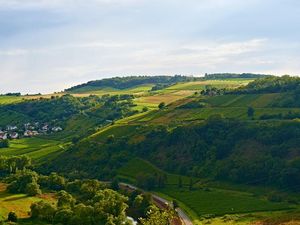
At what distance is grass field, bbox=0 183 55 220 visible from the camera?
12056cm

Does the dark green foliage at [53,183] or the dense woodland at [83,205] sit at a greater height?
the dense woodland at [83,205]

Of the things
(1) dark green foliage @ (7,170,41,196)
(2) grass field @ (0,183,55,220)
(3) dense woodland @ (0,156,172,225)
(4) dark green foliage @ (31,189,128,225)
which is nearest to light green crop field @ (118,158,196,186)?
(3) dense woodland @ (0,156,172,225)

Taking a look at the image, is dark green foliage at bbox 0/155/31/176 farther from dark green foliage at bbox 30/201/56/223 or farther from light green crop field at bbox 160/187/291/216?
dark green foliage at bbox 30/201/56/223

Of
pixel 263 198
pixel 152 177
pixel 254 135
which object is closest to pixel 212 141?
pixel 254 135

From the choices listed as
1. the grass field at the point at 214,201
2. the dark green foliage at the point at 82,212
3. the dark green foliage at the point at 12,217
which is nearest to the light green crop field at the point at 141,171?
the grass field at the point at 214,201

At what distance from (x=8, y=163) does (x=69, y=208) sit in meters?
75.9

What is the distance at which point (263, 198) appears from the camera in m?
146

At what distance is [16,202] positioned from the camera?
134m

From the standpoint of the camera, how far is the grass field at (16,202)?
396 feet

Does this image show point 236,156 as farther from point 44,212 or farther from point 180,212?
point 44,212

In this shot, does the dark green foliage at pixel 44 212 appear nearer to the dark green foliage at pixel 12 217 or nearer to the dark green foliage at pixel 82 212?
the dark green foliage at pixel 82 212

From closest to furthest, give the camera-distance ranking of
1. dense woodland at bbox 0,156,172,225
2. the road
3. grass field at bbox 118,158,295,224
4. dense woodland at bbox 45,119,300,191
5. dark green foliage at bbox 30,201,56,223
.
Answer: dense woodland at bbox 0,156,172,225 < dark green foliage at bbox 30,201,56,223 < the road < grass field at bbox 118,158,295,224 < dense woodland at bbox 45,119,300,191

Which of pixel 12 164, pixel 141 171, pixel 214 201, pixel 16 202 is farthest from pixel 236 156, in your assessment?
pixel 12 164

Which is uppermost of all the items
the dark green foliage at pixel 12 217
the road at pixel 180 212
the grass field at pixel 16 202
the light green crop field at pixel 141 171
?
the dark green foliage at pixel 12 217
